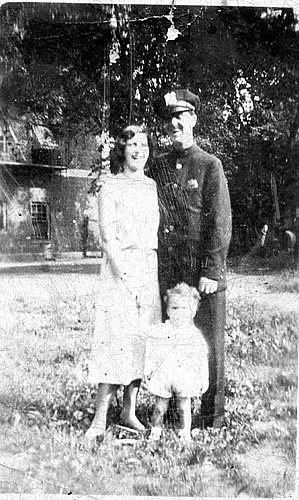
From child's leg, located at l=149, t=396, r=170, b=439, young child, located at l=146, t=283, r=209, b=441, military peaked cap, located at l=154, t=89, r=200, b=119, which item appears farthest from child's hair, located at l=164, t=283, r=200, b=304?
military peaked cap, located at l=154, t=89, r=200, b=119

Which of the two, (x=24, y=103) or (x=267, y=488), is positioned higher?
(x=24, y=103)

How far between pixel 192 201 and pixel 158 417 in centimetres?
46

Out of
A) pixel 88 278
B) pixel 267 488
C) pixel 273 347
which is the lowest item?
pixel 267 488

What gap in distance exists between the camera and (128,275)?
1239mm

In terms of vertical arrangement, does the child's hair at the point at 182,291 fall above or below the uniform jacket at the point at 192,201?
below

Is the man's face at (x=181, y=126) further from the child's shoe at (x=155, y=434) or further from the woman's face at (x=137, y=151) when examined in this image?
the child's shoe at (x=155, y=434)

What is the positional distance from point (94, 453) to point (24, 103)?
75cm

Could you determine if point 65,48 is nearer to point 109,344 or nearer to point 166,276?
point 166,276

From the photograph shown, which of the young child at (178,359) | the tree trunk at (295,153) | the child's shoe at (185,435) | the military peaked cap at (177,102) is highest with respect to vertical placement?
the military peaked cap at (177,102)

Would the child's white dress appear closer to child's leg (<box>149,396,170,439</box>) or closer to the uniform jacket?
child's leg (<box>149,396,170,439</box>)

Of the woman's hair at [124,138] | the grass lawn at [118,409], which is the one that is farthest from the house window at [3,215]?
the woman's hair at [124,138]

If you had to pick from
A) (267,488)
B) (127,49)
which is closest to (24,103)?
(127,49)

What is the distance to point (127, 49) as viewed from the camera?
125 centimetres

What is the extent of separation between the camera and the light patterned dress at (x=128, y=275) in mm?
1240
